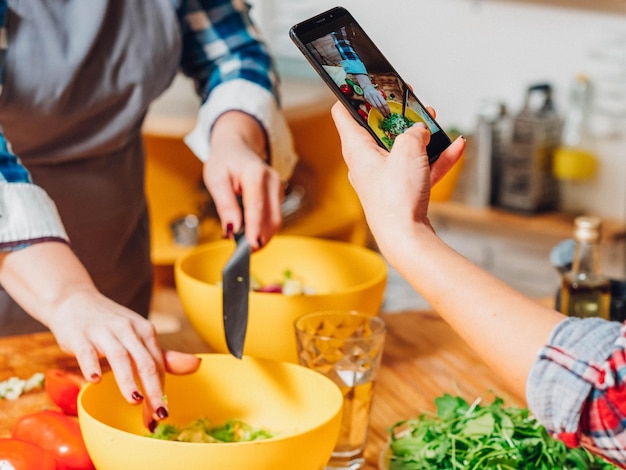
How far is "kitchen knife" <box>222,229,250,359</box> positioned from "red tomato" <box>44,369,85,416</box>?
0.56 ft

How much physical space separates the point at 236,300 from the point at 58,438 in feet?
0.88

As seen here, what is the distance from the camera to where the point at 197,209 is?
2.97 m

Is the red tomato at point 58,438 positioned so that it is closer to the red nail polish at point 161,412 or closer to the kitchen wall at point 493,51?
the red nail polish at point 161,412

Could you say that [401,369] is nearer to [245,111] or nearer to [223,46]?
[245,111]

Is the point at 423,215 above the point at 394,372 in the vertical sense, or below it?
above

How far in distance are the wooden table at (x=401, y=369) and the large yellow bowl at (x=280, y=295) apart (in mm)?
86

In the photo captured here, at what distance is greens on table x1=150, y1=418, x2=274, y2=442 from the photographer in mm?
896

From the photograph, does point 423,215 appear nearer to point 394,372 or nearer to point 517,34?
point 394,372

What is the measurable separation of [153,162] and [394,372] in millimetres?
1938

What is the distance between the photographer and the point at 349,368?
984mm

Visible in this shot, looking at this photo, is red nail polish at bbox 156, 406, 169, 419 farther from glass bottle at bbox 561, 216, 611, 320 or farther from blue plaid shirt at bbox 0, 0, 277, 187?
blue plaid shirt at bbox 0, 0, 277, 187

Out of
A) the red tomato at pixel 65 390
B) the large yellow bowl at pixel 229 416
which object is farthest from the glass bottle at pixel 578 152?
the red tomato at pixel 65 390

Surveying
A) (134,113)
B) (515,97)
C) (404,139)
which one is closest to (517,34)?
A: (515,97)

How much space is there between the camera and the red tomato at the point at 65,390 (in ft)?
3.20
